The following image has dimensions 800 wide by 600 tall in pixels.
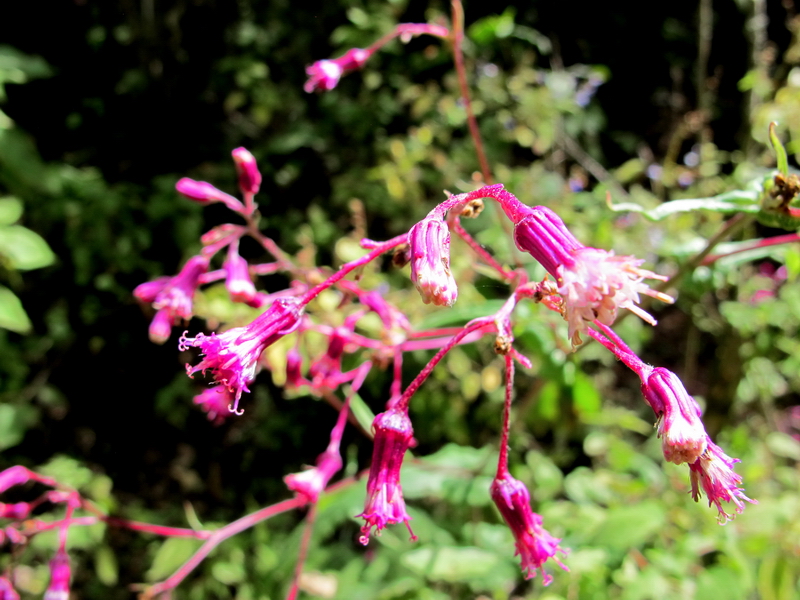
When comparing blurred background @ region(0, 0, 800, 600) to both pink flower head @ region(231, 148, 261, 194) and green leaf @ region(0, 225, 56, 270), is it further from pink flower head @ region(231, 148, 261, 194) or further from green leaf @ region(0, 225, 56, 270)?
pink flower head @ region(231, 148, 261, 194)

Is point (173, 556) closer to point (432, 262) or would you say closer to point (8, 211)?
point (8, 211)

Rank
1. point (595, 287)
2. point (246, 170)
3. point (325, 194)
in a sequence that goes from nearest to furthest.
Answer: point (595, 287), point (246, 170), point (325, 194)

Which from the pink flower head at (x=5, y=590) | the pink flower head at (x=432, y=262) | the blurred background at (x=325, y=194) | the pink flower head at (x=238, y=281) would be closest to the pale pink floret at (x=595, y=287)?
the pink flower head at (x=432, y=262)

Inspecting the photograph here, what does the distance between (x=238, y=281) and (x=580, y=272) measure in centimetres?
65

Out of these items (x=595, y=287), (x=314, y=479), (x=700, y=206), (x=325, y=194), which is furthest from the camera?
(x=325, y=194)

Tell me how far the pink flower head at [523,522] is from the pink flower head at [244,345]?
12.7 inches

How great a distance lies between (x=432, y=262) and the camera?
1.69 feet

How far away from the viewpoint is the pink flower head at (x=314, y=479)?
1.04 m

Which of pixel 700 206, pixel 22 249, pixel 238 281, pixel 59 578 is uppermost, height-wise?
pixel 700 206

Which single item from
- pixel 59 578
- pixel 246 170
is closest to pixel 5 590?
pixel 59 578

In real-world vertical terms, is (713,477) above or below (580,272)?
below

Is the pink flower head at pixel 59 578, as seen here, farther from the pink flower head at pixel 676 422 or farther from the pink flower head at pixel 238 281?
the pink flower head at pixel 676 422

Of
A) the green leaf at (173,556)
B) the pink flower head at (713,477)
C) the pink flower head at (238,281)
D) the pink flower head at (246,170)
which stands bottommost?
the green leaf at (173,556)

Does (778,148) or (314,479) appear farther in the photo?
(314,479)
